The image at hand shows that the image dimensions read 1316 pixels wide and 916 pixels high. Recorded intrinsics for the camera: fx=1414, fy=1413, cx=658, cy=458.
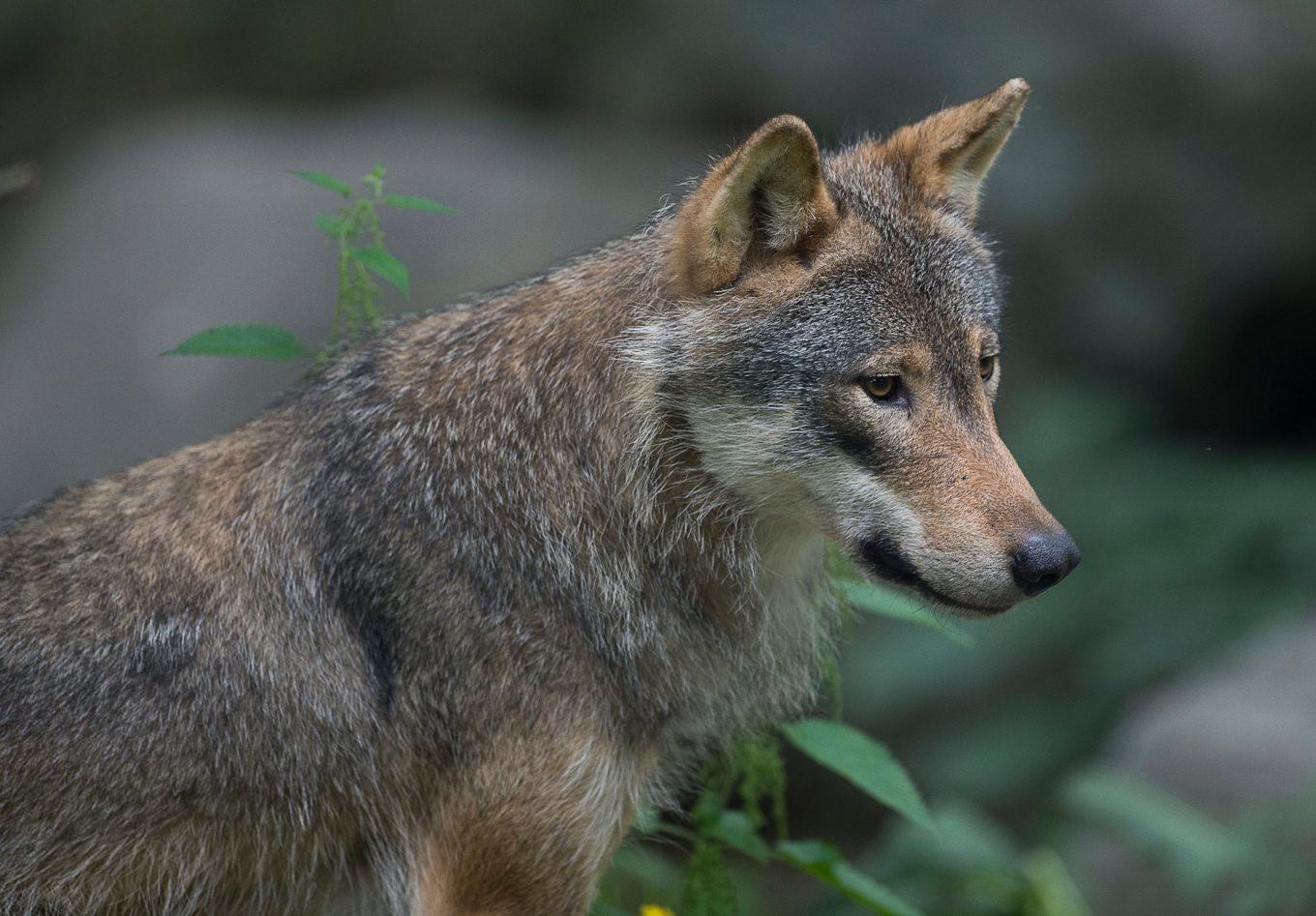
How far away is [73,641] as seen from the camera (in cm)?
431

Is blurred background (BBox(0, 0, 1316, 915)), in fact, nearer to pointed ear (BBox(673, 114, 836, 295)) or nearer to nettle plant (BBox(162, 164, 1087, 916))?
nettle plant (BBox(162, 164, 1087, 916))

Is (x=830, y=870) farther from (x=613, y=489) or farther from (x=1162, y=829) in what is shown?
(x=1162, y=829)

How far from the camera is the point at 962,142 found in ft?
15.3

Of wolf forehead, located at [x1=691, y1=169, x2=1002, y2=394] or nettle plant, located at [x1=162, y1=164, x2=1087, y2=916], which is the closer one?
wolf forehead, located at [x1=691, y1=169, x2=1002, y2=394]

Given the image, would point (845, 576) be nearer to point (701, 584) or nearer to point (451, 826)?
point (701, 584)

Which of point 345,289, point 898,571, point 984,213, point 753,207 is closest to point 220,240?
point 984,213

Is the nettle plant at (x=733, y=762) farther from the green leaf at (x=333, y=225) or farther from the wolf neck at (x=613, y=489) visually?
the wolf neck at (x=613, y=489)

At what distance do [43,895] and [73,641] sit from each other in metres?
0.77

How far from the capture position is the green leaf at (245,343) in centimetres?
487

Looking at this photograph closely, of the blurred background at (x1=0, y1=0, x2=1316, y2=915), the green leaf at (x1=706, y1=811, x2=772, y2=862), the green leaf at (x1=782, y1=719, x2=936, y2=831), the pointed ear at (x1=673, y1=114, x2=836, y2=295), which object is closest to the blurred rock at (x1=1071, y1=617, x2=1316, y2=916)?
the blurred background at (x1=0, y1=0, x2=1316, y2=915)

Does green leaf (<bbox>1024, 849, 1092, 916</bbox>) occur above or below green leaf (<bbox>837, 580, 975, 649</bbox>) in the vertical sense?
below

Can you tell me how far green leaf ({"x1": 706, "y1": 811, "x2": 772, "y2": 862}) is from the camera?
4867mm

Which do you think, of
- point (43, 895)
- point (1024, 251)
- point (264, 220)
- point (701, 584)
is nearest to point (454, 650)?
point (701, 584)

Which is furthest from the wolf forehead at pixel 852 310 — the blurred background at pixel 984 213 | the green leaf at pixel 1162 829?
the blurred background at pixel 984 213
